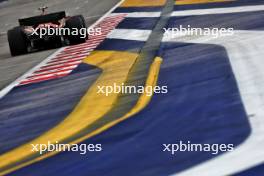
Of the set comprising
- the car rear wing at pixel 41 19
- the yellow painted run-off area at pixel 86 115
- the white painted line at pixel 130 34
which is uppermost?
the yellow painted run-off area at pixel 86 115

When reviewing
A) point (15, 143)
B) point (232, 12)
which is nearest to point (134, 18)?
point (232, 12)

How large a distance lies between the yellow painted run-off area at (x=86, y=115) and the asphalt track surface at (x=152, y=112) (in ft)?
0.06

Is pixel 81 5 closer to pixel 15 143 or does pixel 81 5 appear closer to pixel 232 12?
pixel 232 12

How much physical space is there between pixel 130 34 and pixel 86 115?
889 centimetres

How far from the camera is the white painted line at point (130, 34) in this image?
49.8 ft

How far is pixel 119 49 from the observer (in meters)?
13.9

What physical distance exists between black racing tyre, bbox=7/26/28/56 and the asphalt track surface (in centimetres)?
276

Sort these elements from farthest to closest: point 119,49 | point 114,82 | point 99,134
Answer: point 119,49, point 114,82, point 99,134

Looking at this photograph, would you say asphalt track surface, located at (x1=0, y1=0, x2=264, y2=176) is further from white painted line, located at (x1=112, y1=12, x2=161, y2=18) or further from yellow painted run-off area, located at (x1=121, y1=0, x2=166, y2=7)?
yellow painted run-off area, located at (x1=121, y1=0, x2=166, y2=7)

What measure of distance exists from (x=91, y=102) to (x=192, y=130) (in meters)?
2.59

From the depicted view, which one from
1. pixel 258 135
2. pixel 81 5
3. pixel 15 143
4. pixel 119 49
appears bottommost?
pixel 81 5

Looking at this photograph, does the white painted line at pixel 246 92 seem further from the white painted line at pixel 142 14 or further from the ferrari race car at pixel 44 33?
the white painted line at pixel 142 14

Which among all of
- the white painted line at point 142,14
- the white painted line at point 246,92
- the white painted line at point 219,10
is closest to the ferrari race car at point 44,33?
the white painted line at point 219,10

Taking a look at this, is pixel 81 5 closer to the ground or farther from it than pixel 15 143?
closer to the ground
